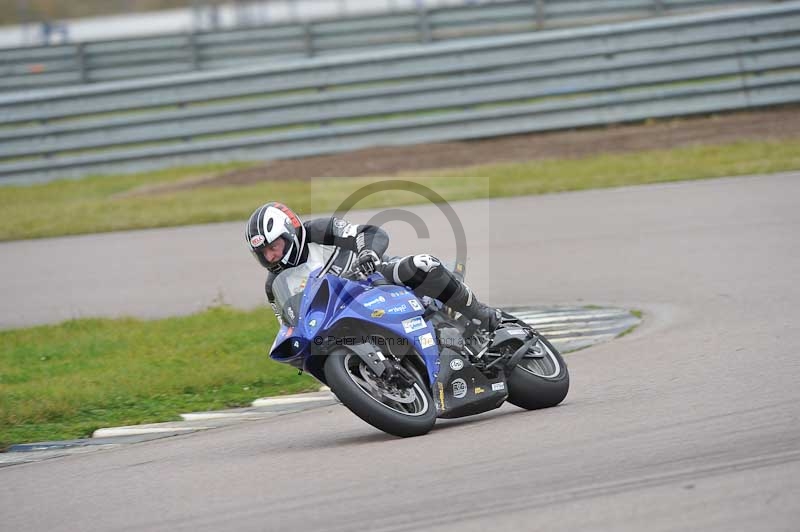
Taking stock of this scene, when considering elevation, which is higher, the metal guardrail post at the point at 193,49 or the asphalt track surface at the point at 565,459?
the metal guardrail post at the point at 193,49

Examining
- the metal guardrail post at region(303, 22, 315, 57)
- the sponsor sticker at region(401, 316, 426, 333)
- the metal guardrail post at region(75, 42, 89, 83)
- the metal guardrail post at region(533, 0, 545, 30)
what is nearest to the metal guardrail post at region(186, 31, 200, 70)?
the metal guardrail post at region(75, 42, 89, 83)

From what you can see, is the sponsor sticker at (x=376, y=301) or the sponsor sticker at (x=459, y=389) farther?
the sponsor sticker at (x=459, y=389)

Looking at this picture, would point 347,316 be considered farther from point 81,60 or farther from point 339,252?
point 81,60

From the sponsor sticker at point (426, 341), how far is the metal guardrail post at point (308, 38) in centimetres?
1918

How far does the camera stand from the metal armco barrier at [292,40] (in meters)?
24.6

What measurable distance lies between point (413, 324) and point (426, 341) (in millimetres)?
129

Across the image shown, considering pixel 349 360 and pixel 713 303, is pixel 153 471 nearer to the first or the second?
pixel 349 360

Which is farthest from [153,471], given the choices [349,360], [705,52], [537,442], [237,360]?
[705,52]

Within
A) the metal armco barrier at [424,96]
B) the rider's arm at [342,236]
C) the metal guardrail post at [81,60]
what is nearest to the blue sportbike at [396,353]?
the rider's arm at [342,236]

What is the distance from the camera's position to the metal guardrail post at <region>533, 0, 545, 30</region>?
24562 mm

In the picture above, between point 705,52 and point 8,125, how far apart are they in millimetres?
12009

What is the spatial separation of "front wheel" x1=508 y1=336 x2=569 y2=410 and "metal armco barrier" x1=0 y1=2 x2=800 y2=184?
41.0 ft

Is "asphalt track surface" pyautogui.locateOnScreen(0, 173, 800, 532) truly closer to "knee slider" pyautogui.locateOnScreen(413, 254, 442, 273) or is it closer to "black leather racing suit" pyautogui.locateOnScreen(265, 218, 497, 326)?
"black leather racing suit" pyautogui.locateOnScreen(265, 218, 497, 326)

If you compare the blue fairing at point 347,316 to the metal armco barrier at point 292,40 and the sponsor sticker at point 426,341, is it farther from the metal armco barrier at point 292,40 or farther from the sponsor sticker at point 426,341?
the metal armco barrier at point 292,40
